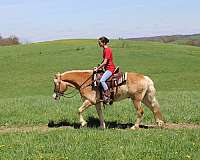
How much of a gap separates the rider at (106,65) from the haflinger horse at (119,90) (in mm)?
366

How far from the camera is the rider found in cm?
1262

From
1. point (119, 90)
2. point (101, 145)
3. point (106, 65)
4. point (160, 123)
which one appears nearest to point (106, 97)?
point (119, 90)

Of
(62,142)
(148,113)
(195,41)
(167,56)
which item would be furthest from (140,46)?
(62,142)

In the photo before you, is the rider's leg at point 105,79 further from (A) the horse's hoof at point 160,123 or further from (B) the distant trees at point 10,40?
(B) the distant trees at point 10,40

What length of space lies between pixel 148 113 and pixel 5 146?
6.89 metres

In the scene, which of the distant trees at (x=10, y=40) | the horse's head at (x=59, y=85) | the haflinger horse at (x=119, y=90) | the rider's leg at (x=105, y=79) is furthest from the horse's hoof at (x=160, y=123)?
the distant trees at (x=10, y=40)

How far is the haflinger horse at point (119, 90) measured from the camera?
1300 centimetres

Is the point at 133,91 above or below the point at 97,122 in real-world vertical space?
above

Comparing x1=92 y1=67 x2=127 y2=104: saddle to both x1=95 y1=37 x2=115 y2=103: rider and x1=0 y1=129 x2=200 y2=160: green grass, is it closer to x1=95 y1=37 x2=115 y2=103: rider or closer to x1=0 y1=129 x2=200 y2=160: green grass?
x1=95 y1=37 x2=115 y2=103: rider

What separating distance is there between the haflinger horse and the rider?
14.4 inches

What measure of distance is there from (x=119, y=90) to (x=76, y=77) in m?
1.43

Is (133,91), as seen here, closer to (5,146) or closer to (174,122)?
(174,122)

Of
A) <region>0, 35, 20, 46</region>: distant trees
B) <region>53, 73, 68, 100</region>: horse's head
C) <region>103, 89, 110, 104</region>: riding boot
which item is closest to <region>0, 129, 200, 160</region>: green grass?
<region>103, 89, 110, 104</region>: riding boot

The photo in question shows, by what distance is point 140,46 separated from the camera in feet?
240
